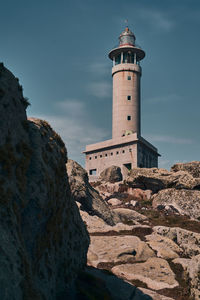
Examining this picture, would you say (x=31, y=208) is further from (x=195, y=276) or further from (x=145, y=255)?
(x=145, y=255)

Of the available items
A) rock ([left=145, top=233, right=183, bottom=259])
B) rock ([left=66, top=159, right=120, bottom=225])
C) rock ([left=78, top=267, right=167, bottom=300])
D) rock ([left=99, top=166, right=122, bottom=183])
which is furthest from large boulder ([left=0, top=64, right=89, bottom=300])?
rock ([left=99, top=166, right=122, bottom=183])

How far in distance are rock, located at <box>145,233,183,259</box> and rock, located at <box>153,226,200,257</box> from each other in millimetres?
565

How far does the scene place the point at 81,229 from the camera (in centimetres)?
1429

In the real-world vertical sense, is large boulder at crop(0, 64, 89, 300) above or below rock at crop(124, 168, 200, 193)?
below

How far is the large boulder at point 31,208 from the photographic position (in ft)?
26.0

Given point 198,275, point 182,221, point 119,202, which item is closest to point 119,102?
point 119,202

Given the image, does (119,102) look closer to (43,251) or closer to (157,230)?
(157,230)

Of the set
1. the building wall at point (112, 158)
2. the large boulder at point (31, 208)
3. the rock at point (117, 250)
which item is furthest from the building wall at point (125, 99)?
the large boulder at point (31, 208)

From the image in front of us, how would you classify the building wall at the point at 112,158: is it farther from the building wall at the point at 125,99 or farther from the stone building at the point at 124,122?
the building wall at the point at 125,99

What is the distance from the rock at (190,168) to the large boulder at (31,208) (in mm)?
39823

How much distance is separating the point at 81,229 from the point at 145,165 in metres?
61.9

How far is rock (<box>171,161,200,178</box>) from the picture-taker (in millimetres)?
50188

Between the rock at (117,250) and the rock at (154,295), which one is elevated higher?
the rock at (117,250)

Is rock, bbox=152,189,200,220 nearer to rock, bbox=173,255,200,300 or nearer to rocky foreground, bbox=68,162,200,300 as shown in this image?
rocky foreground, bbox=68,162,200,300
